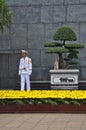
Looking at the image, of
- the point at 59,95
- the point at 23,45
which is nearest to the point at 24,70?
the point at 23,45

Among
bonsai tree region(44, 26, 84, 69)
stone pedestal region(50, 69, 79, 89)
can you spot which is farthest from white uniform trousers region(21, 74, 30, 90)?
bonsai tree region(44, 26, 84, 69)

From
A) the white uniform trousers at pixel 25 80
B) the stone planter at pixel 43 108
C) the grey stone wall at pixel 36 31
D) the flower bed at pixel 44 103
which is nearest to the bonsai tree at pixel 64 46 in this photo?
the white uniform trousers at pixel 25 80

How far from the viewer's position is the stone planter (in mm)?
14445

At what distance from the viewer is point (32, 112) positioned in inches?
574

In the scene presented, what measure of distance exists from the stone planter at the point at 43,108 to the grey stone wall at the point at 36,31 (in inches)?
315

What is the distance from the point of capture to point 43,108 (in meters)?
14.6

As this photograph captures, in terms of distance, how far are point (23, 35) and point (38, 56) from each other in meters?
1.35
